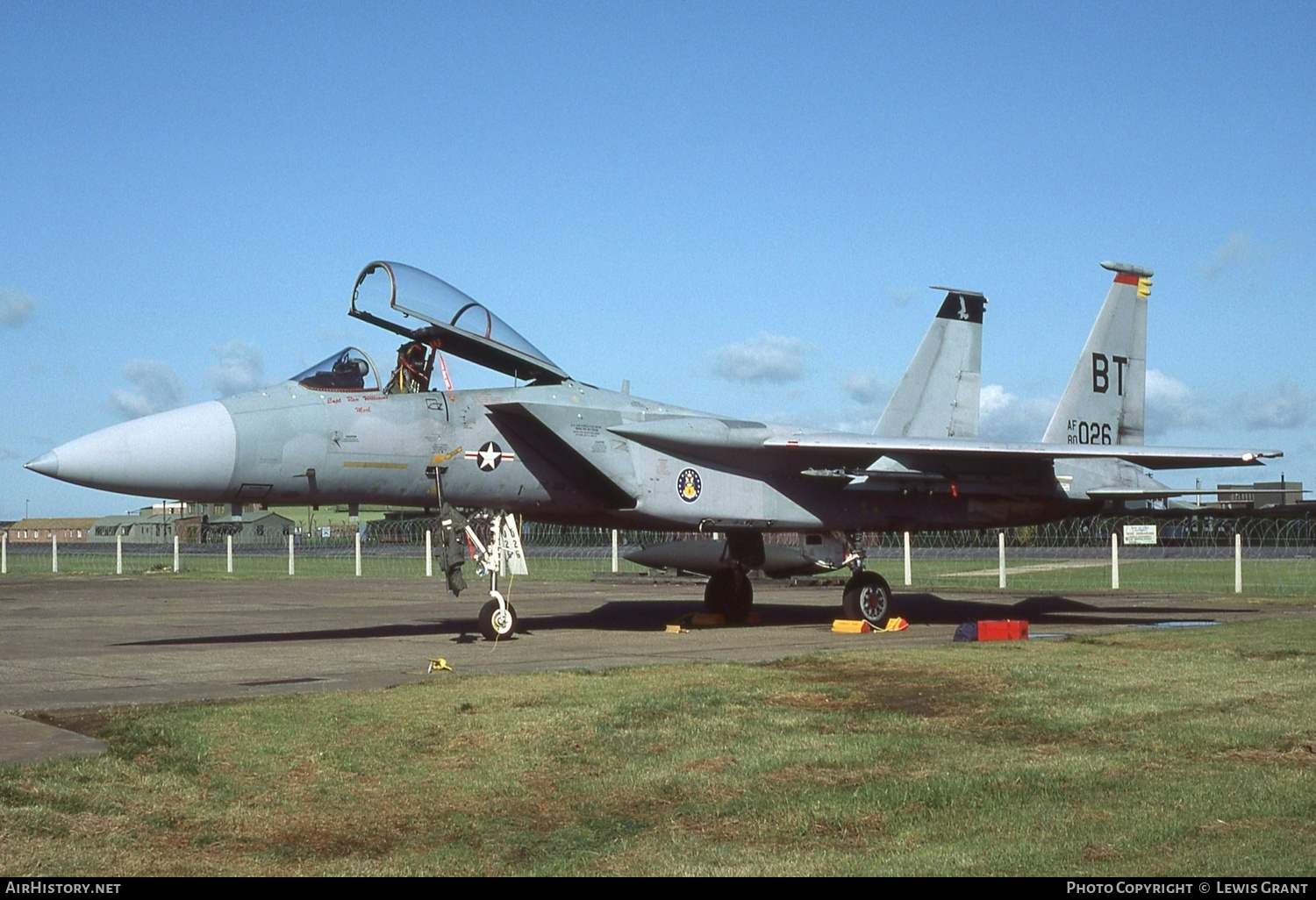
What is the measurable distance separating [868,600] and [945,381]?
4.75m

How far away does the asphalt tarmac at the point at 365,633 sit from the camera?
10.1 meters

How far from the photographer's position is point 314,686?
9.85 m

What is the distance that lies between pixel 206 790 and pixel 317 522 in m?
67.2

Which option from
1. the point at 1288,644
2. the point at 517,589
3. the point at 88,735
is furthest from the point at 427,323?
the point at 517,589

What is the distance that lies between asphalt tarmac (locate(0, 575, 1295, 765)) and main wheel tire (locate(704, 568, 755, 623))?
1.50ft

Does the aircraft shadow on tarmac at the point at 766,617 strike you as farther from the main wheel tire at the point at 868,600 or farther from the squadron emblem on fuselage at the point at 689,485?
the squadron emblem on fuselage at the point at 689,485

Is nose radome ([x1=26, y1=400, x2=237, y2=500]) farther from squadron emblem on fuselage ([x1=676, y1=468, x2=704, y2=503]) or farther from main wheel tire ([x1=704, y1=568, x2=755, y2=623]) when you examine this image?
main wheel tire ([x1=704, y1=568, x2=755, y2=623])

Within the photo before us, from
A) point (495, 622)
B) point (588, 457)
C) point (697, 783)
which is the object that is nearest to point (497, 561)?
point (495, 622)

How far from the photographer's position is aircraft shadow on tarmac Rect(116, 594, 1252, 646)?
15.4 meters

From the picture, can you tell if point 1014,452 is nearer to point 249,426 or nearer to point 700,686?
point 700,686

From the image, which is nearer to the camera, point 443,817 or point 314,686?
point 443,817

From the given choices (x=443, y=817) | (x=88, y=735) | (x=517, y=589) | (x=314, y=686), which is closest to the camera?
(x=443, y=817)

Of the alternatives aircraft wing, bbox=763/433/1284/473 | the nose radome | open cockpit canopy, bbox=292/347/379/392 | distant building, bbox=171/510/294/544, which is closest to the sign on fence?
aircraft wing, bbox=763/433/1284/473
